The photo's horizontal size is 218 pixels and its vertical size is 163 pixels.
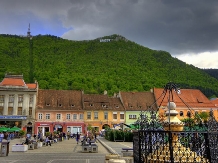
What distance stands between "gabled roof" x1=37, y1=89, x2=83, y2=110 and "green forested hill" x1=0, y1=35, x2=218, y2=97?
52.2 feet

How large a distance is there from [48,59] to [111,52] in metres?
25.2

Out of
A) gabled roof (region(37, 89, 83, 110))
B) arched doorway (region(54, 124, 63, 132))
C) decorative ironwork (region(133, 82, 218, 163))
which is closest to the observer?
decorative ironwork (region(133, 82, 218, 163))

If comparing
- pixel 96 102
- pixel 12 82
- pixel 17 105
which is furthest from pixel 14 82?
pixel 96 102

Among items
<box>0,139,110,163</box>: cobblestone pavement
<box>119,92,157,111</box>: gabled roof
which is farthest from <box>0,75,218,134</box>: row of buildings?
<box>0,139,110,163</box>: cobblestone pavement

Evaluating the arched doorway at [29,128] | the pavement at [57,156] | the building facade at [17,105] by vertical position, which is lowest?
the pavement at [57,156]

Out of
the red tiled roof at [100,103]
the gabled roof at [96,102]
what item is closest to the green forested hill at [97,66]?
the gabled roof at [96,102]

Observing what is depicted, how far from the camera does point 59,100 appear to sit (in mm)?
53688

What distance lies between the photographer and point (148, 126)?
6.70 meters

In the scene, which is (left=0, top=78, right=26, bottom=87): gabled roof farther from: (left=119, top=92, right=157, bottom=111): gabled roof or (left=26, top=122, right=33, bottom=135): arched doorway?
(left=119, top=92, right=157, bottom=111): gabled roof

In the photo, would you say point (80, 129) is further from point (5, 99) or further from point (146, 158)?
point (146, 158)

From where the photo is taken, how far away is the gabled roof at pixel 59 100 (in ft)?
170

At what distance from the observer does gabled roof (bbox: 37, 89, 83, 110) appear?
51791 mm

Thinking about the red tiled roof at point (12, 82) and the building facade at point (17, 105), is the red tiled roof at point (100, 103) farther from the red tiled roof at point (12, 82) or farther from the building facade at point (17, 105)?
the red tiled roof at point (12, 82)

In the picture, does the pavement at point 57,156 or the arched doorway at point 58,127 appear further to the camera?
the arched doorway at point 58,127
